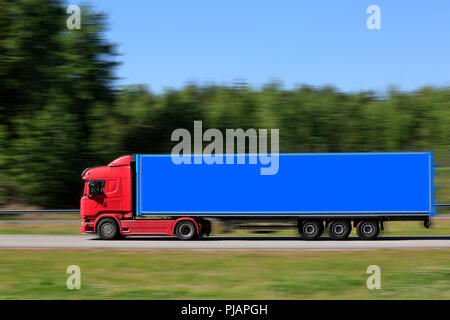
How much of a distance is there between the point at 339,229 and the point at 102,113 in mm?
20198

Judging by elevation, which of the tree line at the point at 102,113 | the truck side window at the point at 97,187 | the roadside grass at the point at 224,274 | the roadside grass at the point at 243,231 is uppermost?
the tree line at the point at 102,113

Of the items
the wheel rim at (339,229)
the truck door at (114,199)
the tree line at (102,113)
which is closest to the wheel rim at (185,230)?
the truck door at (114,199)

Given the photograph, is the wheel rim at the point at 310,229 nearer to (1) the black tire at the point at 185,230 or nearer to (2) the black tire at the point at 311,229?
(2) the black tire at the point at 311,229

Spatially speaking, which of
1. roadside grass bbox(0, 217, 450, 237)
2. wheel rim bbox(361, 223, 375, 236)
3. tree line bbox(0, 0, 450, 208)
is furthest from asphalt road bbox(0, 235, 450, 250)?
tree line bbox(0, 0, 450, 208)

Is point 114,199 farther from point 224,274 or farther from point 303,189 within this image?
point 224,274

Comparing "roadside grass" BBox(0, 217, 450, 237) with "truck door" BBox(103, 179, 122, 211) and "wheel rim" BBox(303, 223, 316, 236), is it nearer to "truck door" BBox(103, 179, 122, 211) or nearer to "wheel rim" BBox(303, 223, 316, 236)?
"wheel rim" BBox(303, 223, 316, 236)

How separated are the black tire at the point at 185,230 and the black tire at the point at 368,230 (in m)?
6.30

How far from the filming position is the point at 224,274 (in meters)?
13.7

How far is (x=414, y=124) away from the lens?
1623 inches

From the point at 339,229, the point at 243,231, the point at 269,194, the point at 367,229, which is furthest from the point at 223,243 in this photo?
the point at 367,229

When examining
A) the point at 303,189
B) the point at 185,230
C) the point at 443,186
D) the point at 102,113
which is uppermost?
the point at 102,113

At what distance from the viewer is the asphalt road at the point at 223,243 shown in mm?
19203
